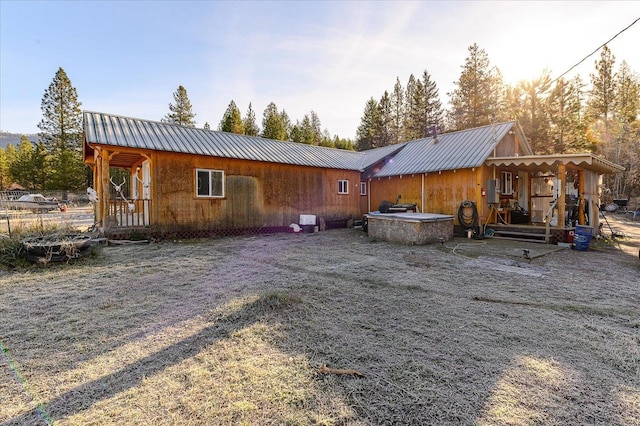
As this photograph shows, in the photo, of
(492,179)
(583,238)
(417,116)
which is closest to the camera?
(583,238)

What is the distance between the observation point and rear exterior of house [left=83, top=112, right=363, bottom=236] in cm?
989

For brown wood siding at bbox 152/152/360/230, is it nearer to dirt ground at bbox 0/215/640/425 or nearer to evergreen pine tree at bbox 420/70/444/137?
dirt ground at bbox 0/215/640/425

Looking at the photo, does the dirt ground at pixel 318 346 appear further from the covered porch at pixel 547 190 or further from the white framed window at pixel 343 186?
the white framed window at pixel 343 186

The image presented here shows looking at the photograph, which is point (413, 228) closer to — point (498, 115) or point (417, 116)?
point (498, 115)

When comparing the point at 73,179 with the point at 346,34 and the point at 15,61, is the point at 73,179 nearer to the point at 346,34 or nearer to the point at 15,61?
the point at 15,61

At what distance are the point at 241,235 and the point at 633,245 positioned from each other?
13.8 m

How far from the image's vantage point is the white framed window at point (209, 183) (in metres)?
10.9

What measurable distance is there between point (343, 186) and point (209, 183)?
6812mm

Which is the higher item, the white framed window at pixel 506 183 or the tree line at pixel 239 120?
the tree line at pixel 239 120

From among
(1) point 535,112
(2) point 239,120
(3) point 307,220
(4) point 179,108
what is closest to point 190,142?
(3) point 307,220

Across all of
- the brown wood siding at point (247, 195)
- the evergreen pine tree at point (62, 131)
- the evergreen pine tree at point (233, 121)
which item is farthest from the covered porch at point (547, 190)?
the evergreen pine tree at point (62, 131)

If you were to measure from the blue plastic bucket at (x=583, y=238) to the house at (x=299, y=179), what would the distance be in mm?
956

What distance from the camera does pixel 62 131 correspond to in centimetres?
3219

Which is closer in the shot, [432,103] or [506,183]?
[506,183]
